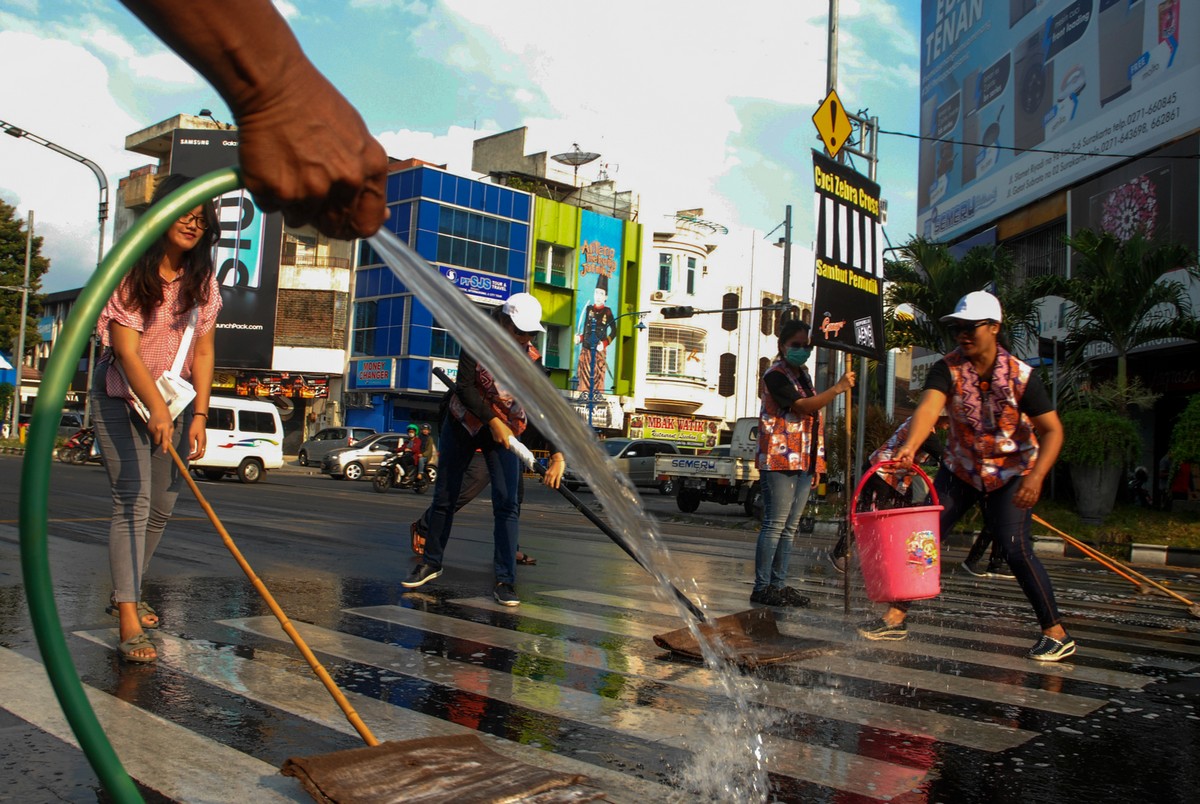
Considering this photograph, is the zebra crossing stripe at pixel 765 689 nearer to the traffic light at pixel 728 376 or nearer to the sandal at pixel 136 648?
the sandal at pixel 136 648

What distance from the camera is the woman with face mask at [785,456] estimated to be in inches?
252

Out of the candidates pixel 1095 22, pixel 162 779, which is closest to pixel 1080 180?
pixel 1095 22

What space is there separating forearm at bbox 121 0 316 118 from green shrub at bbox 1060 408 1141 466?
15.0 m

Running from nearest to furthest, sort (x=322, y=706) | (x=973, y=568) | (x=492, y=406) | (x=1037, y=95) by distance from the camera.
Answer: (x=322, y=706) < (x=492, y=406) < (x=973, y=568) < (x=1037, y=95)

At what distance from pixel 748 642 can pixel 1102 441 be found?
462 inches

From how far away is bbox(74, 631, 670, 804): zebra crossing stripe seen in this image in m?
2.88

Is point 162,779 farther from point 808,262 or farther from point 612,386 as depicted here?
point 808,262

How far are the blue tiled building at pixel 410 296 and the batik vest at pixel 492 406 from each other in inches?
1559

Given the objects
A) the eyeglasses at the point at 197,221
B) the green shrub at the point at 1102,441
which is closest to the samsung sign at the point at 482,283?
the green shrub at the point at 1102,441

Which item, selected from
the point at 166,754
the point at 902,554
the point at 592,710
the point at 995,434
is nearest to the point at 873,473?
the point at 902,554

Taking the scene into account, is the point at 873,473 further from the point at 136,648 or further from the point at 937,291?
the point at 937,291

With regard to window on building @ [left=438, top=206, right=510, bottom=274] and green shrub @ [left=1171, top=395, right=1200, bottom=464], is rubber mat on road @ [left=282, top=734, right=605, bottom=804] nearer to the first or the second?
green shrub @ [left=1171, top=395, right=1200, bottom=464]

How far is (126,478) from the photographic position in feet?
13.6

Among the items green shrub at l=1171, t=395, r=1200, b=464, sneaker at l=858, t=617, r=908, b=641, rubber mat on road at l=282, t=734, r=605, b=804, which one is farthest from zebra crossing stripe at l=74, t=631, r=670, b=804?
green shrub at l=1171, t=395, r=1200, b=464
